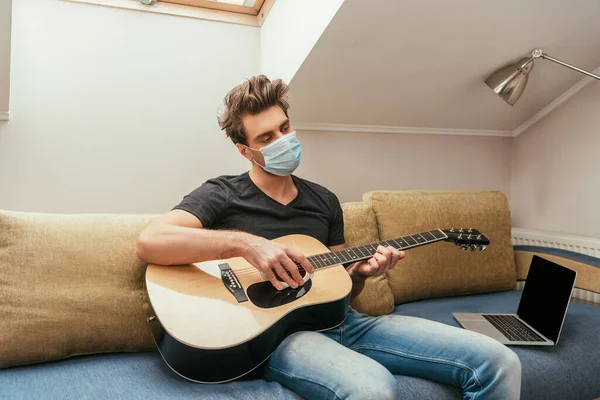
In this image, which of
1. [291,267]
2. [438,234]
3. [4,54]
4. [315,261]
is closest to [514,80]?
[438,234]

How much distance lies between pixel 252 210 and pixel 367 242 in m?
0.57

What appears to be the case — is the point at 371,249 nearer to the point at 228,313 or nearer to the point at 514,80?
the point at 228,313

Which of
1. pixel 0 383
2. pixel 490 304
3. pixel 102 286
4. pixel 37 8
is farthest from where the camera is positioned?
pixel 490 304

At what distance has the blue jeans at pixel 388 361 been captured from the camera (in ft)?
3.20

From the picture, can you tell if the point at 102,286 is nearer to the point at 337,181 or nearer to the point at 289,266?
the point at 289,266

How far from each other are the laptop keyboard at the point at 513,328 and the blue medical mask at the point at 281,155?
87 centimetres

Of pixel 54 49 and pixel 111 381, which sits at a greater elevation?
pixel 54 49

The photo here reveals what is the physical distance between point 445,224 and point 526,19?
0.84m

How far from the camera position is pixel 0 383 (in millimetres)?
1077

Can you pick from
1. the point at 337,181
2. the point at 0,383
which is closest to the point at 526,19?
the point at 337,181

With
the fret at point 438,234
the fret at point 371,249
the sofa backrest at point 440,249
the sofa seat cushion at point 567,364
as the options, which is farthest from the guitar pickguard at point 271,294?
the sofa seat cushion at point 567,364

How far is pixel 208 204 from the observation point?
1.31m

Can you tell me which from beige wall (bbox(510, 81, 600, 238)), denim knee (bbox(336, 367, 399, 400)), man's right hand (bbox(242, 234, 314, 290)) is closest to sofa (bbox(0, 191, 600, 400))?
denim knee (bbox(336, 367, 399, 400))

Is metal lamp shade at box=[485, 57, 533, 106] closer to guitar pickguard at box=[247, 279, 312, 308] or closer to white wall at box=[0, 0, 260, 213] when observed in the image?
white wall at box=[0, 0, 260, 213]
